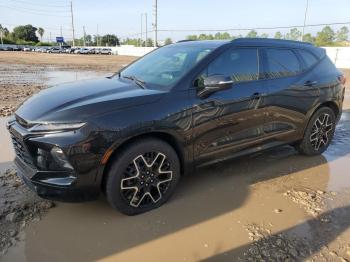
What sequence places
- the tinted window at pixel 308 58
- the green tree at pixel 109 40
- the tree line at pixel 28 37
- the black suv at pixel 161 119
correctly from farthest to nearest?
the green tree at pixel 109 40, the tree line at pixel 28 37, the tinted window at pixel 308 58, the black suv at pixel 161 119

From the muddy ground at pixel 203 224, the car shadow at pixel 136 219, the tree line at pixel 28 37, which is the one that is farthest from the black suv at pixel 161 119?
the tree line at pixel 28 37

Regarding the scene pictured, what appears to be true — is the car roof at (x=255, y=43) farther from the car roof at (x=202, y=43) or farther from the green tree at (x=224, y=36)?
the green tree at (x=224, y=36)

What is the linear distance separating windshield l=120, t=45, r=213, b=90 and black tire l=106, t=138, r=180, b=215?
733 millimetres

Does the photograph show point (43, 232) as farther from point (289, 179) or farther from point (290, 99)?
point (290, 99)

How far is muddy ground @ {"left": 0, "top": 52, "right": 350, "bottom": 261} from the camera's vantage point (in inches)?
126

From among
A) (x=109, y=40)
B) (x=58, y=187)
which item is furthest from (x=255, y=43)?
(x=109, y=40)

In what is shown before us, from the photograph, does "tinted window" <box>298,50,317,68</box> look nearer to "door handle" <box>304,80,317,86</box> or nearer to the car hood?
"door handle" <box>304,80,317,86</box>

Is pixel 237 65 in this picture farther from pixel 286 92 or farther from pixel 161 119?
pixel 161 119

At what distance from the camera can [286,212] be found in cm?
397

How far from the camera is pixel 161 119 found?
3.66 metres

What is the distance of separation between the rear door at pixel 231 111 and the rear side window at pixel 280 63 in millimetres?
222

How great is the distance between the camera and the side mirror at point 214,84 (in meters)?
3.88

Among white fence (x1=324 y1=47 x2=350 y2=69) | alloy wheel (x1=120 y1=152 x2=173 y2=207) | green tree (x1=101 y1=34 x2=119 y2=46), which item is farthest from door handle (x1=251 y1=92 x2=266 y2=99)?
green tree (x1=101 y1=34 x2=119 y2=46)

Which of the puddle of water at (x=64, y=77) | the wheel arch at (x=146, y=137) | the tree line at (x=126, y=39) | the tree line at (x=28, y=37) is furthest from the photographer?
the tree line at (x=28, y=37)
